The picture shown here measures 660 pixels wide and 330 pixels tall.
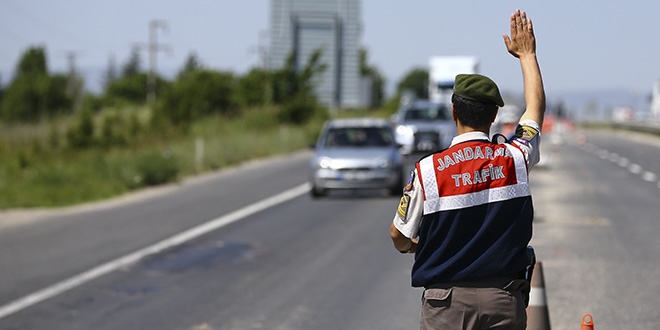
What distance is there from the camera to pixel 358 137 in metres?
22.2

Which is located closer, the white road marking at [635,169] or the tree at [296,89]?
the white road marking at [635,169]

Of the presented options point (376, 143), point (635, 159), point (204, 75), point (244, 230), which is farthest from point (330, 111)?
point (244, 230)

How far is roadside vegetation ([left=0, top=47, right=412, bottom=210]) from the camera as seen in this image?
2406 centimetres

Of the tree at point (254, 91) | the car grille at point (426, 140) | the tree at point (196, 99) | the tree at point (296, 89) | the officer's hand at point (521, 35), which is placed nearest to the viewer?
the officer's hand at point (521, 35)

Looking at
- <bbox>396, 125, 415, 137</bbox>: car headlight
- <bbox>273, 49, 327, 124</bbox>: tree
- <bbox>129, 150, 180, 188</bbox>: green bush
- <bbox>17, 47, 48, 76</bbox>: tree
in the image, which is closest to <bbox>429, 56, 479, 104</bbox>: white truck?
<bbox>273, 49, 327, 124</bbox>: tree

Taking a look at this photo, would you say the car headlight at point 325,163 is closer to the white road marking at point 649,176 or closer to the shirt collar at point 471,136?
the white road marking at point 649,176

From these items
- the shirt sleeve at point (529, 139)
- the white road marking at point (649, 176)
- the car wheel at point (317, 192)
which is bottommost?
the white road marking at point (649, 176)

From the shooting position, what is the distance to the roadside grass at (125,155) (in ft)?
75.0

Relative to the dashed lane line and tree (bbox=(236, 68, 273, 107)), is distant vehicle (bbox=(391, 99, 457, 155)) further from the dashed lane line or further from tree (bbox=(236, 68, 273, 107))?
tree (bbox=(236, 68, 273, 107))

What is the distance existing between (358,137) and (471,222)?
713 inches

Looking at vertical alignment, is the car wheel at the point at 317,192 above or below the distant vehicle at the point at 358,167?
below

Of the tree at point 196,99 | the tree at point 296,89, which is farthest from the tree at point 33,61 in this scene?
the tree at point 296,89

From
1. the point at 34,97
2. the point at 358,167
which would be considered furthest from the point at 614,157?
the point at 34,97

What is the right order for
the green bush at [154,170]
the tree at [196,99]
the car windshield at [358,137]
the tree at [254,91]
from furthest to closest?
the tree at [196,99], the tree at [254,91], the green bush at [154,170], the car windshield at [358,137]
